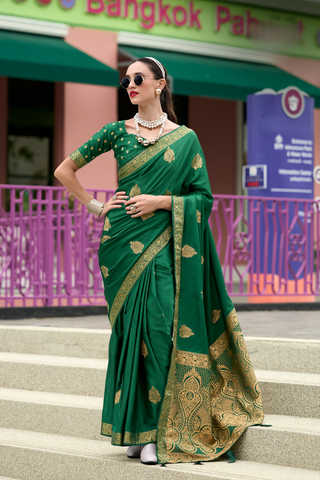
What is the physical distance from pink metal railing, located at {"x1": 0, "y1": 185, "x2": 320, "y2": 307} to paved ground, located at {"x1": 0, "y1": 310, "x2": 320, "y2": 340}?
1.10ft

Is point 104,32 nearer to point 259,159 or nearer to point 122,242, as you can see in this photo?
point 259,159

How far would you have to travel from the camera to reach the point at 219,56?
10.8 m

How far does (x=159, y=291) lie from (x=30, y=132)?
340 inches

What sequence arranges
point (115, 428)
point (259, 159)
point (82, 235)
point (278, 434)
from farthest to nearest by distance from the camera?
point (259, 159), point (82, 235), point (278, 434), point (115, 428)

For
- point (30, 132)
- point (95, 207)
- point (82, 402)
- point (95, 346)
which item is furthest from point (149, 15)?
point (95, 207)

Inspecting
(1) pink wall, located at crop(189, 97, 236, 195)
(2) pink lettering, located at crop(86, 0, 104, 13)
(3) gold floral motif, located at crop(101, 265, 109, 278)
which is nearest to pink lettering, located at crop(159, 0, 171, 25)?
(2) pink lettering, located at crop(86, 0, 104, 13)

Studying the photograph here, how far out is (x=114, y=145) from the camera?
3.24 metres

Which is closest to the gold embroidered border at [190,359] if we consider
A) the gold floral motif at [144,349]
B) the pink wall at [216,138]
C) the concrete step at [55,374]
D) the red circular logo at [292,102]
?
the gold floral motif at [144,349]

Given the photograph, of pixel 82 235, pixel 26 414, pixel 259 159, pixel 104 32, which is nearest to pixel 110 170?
pixel 104 32

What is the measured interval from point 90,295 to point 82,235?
1.93ft

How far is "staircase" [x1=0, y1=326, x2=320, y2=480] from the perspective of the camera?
10.4 ft

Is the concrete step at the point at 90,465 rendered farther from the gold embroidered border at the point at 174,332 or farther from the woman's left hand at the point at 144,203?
the woman's left hand at the point at 144,203

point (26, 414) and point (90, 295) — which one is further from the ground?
point (90, 295)

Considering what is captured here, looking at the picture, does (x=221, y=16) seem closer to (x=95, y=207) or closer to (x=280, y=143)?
(x=280, y=143)
